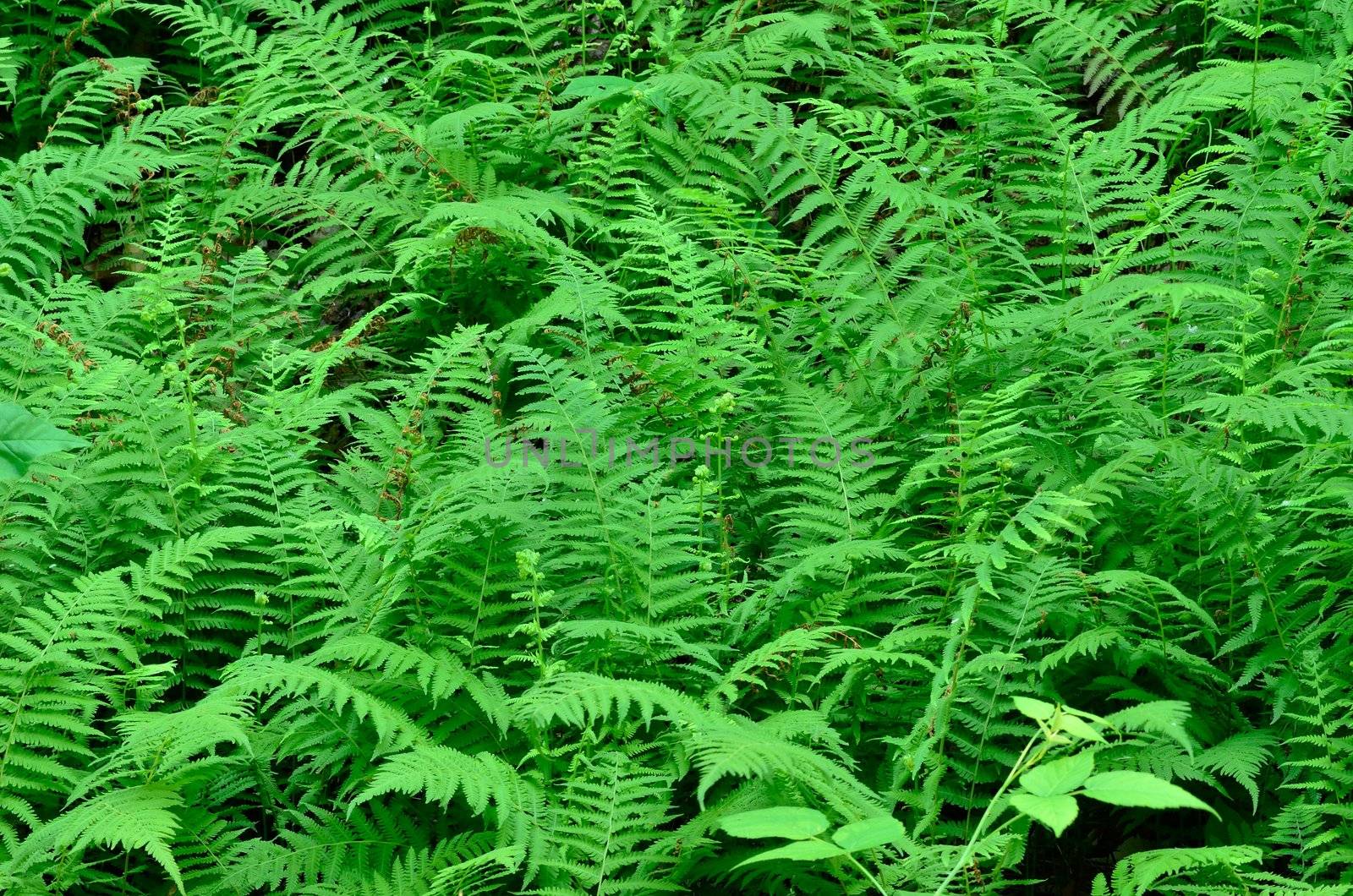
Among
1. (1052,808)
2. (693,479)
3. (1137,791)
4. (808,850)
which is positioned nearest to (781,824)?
(808,850)

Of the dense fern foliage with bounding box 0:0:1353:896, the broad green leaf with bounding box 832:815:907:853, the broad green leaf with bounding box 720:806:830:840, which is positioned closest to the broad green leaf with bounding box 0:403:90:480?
the dense fern foliage with bounding box 0:0:1353:896

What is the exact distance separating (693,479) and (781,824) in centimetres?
169

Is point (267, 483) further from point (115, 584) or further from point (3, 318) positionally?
point (3, 318)

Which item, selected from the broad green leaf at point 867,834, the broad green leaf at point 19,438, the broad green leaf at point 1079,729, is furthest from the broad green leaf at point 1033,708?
the broad green leaf at point 19,438

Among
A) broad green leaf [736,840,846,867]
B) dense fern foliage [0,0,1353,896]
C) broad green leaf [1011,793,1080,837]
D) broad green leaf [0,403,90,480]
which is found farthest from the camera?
dense fern foliage [0,0,1353,896]

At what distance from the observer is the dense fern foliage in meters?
2.52

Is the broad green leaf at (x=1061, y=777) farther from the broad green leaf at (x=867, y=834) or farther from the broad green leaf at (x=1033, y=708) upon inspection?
the broad green leaf at (x=867, y=834)

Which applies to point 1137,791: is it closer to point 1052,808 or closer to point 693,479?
point 1052,808

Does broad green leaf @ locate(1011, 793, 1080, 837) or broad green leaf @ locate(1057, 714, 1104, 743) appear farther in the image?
broad green leaf @ locate(1057, 714, 1104, 743)

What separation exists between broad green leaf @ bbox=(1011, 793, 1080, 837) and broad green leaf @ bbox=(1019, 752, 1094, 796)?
0.06 feet

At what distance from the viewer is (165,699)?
3111 millimetres

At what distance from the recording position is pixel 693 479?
10.7 ft

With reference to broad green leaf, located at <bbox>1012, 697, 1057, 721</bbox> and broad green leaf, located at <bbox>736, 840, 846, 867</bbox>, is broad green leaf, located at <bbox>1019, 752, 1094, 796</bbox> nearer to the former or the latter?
broad green leaf, located at <bbox>1012, 697, 1057, 721</bbox>

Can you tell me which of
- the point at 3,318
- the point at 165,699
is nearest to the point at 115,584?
the point at 165,699
